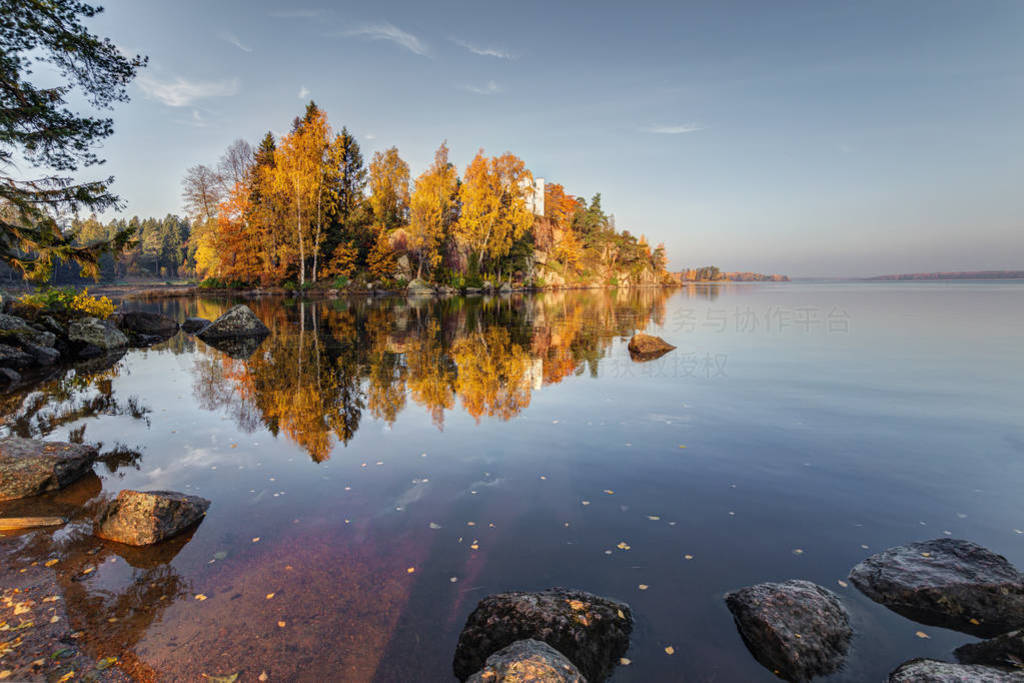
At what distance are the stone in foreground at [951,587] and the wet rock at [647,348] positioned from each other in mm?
11897

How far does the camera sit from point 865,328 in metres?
25.2

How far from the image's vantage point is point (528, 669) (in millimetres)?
2701

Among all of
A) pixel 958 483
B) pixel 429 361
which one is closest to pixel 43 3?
pixel 429 361

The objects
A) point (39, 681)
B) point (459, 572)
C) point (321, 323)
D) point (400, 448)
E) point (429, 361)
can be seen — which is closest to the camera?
point (39, 681)

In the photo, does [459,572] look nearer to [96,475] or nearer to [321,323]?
[96,475]

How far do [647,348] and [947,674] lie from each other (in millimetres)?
14304

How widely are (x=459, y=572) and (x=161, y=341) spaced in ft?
69.0

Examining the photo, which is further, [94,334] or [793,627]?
[94,334]

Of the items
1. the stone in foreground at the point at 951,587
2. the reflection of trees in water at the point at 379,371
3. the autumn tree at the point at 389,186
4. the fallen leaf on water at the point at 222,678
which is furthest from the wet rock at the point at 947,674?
the autumn tree at the point at 389,186

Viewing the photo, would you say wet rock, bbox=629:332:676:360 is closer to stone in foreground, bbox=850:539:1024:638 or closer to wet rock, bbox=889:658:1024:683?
stone in foreground, bbox=850:539:1024:638

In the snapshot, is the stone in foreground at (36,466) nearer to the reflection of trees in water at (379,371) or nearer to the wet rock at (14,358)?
the reflection of trees in water at (379,371)

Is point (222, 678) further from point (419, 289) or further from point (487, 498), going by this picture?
point (419, 289)

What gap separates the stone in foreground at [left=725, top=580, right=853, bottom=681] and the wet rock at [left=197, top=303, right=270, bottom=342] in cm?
2120

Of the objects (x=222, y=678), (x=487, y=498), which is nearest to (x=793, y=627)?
(x=487, y=498)
